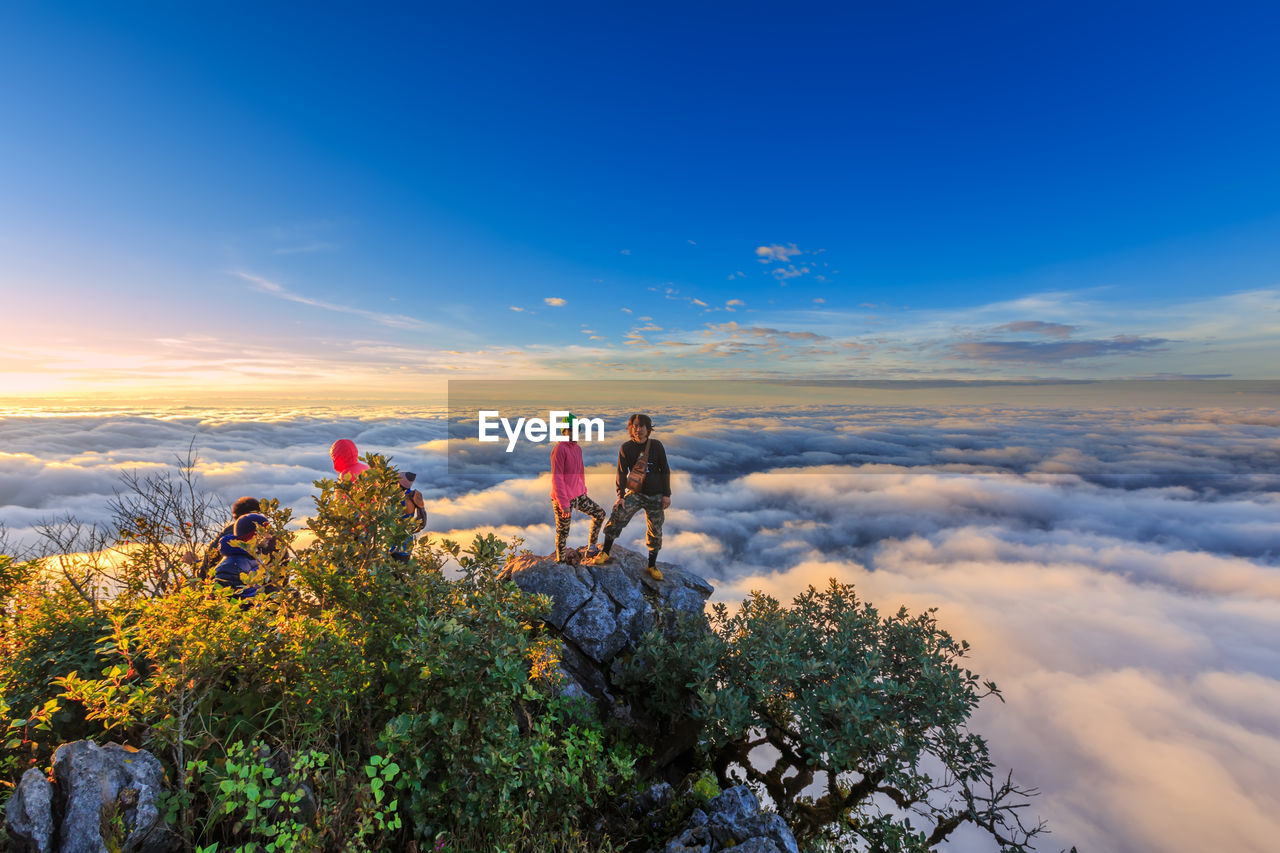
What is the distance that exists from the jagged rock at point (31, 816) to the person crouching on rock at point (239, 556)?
8.78 ft

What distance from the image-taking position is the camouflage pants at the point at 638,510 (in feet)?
34.5

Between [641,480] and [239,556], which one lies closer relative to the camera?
[239,556]

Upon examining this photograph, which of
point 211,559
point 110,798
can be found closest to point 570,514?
point 211,559

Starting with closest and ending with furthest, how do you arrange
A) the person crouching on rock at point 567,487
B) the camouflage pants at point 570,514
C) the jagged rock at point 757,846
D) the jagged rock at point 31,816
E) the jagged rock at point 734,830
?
the jagged rock at point 31,816
the jagged rock at point 757,846
the jagged rock at point 734,830
the person crouching on rock at point 567,487
the camouflage pants at point 570,514

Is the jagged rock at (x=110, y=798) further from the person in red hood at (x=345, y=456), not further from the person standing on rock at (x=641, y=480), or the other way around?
the person standing on rock at (x=641, y=480)

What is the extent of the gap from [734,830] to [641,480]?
5897 mm

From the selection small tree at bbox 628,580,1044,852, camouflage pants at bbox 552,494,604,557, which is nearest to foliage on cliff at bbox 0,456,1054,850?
small tree at bbox 628,580,1044,852

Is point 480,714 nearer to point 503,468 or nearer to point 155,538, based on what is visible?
point 155,538

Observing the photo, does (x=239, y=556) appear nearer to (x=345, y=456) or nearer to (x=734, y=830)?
(x=345, y=456)

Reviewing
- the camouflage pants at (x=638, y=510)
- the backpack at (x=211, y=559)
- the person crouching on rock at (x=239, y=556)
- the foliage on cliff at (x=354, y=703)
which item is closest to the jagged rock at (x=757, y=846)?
the foliage on cliff at (x=354, y=703)

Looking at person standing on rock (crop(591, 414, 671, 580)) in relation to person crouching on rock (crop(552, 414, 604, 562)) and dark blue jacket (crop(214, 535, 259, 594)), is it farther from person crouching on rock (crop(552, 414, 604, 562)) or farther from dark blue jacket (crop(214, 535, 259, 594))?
dark blue jacket (crop(214, 535, 259, 594))

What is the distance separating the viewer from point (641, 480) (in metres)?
10.3

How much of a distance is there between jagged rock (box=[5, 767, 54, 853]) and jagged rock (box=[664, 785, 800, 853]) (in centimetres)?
586

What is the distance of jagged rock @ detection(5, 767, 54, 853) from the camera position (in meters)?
3.21
